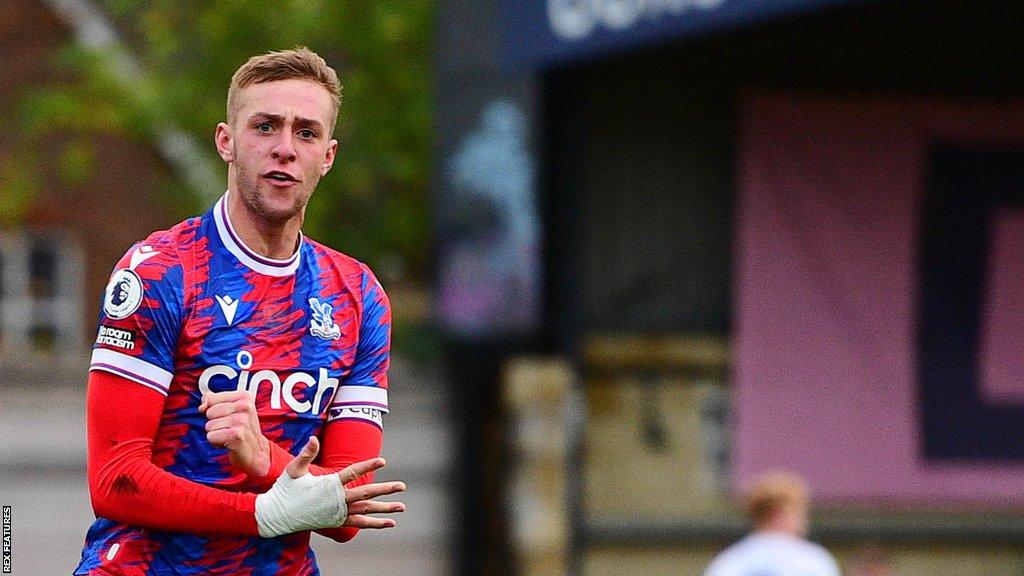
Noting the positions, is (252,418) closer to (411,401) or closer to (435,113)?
(435,113)

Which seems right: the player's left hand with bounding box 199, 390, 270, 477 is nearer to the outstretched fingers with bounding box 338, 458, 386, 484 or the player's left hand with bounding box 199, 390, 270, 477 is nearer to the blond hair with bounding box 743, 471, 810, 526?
the outstretched fingers with bounding box 338, 458, 386, 484

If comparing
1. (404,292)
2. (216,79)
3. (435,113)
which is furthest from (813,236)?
(404,292)

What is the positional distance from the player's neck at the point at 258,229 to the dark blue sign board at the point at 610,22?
5.16m

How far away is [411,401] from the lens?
30.4m

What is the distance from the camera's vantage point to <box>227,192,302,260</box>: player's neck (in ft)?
13.1

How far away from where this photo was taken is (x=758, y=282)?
11.1 meters

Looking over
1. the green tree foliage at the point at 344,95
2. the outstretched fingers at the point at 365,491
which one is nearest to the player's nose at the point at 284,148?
the outstretched fingers at the point at 365,491

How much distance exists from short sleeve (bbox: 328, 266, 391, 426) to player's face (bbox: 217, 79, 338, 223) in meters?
0.34

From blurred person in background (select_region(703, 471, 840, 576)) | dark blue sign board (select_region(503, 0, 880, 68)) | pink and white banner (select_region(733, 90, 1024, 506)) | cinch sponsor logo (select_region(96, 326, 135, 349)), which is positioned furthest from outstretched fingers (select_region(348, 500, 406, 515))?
pink and white banner (select_region(733, 90, 1024, 506))

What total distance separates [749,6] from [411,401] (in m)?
21.7

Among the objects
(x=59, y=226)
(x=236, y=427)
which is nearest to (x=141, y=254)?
(x=236, y=427)

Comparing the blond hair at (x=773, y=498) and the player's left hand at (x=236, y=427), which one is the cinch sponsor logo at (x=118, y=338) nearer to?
the player's left hand at (x=236, y=427)

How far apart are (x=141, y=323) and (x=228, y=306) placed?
0.20 meters
